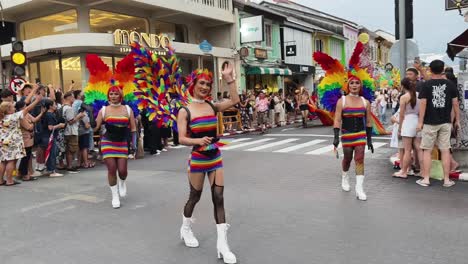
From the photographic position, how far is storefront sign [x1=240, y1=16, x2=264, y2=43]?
25.6 m

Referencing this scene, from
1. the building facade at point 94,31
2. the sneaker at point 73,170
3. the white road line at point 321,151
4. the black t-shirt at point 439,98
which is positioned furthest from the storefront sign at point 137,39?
the black t-shirt at point 439,98

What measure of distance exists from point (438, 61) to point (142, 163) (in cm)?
686

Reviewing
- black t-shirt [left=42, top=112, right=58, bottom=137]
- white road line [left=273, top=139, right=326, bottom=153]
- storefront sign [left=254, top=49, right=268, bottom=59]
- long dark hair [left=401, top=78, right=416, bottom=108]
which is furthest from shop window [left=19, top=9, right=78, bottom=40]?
long dark hair [left=401, top=78, right=416, bottom=108]

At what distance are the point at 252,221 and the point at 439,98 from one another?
3.63 metres

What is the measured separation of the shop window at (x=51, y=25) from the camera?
66.0ft

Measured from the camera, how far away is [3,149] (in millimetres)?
7918

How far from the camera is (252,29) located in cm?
2589

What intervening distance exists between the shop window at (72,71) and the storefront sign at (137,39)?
7.90 ft

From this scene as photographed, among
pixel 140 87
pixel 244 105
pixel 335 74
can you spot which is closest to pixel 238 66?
pixel 244 105

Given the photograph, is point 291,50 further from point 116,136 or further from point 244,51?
point 116,136

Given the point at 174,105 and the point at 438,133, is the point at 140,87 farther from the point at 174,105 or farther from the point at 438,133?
the point at 438,133

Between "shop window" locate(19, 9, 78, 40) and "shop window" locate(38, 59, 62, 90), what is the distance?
1516mm

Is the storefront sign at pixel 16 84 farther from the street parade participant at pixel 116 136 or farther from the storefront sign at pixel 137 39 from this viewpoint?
the street parade participant at pixel 116 136

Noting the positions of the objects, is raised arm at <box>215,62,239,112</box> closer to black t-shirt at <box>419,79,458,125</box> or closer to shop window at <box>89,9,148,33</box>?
black t-shirt at <box>419,79,458,125</box>
